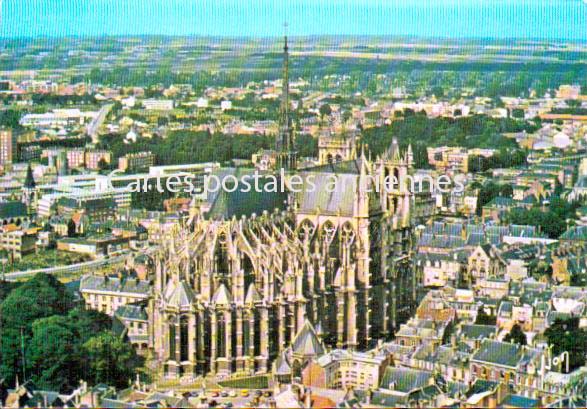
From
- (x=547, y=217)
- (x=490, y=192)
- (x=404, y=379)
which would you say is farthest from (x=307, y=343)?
(x=490, y=192)

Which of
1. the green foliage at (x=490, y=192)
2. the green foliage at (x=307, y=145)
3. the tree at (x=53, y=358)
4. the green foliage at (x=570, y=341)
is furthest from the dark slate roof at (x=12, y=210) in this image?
the green foliage at (x=570, y=341)

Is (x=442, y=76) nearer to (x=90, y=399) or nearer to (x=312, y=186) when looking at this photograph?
(x=312, y=186)

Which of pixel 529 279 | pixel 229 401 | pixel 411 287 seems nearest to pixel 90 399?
pixel 229 401

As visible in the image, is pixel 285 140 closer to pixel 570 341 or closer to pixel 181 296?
pixel 181 296

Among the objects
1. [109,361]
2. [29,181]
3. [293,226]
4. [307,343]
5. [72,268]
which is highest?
[293,226]

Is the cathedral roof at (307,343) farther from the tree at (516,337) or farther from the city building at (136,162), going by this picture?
the city building at (136,162)
